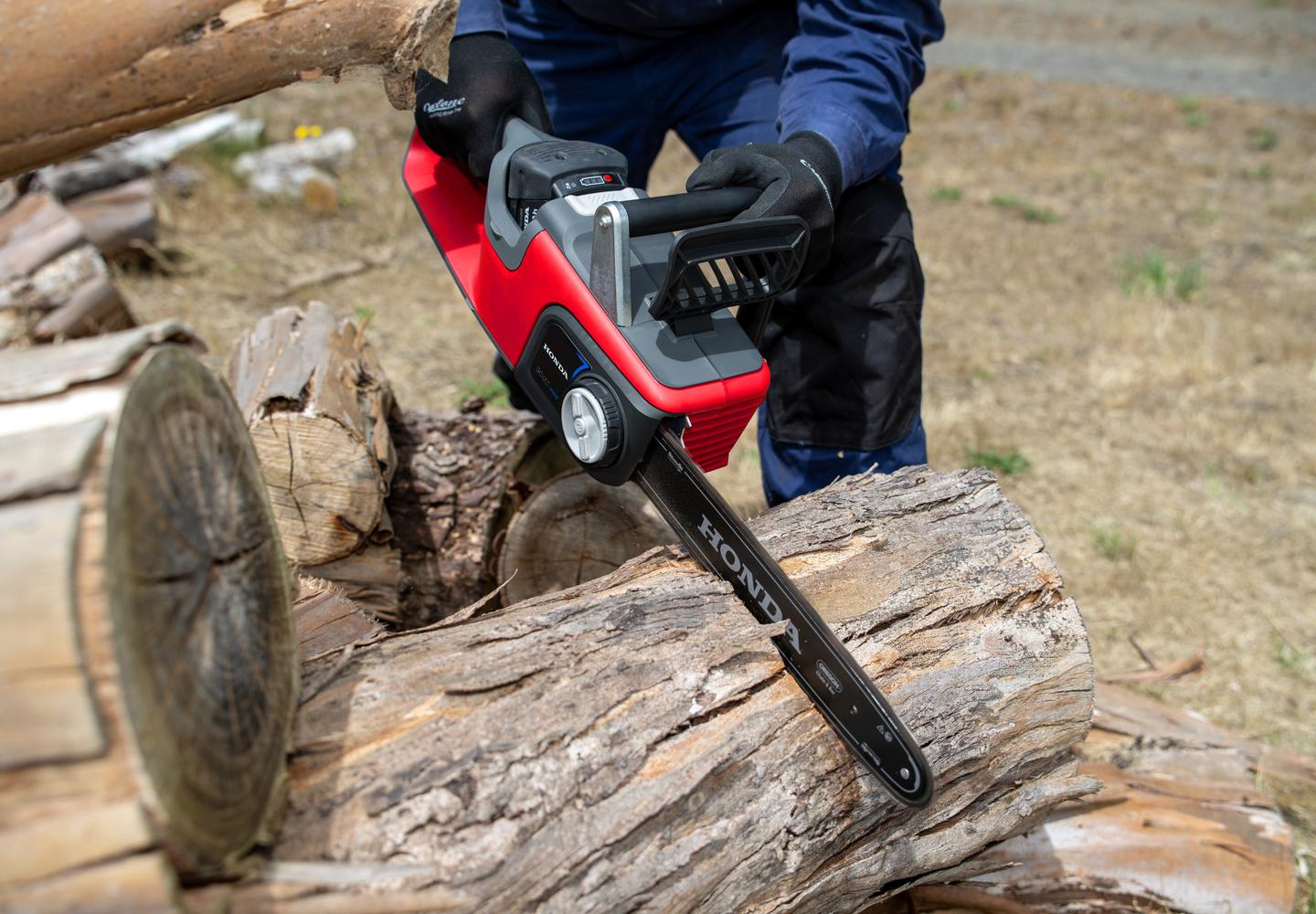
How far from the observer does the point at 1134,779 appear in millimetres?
2535

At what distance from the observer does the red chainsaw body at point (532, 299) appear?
1.94 m

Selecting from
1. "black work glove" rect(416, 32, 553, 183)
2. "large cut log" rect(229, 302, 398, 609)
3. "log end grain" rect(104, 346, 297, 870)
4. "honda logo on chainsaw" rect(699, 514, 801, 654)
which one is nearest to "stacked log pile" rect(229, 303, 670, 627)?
"large cut log" rect(229, 302, 398, 609)

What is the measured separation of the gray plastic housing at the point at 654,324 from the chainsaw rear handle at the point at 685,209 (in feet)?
0.19

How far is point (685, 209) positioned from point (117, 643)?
4.30 ft

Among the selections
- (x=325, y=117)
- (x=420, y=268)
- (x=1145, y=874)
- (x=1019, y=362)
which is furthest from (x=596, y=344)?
(x=325, y=117)

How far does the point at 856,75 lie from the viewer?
2.63 metres

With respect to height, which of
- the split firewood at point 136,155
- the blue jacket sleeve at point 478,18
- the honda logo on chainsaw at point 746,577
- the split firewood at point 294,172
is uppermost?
the blue jacket sleeve at point 478,18

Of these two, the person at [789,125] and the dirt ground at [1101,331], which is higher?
the person at [789,125]

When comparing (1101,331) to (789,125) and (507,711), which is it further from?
(507,711)

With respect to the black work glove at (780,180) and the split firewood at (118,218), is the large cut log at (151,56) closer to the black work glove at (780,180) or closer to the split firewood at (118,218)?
the black work glove at (780,180)

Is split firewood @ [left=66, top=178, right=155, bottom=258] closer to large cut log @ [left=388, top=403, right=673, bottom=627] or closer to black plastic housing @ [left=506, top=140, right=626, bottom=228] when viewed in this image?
large cut log @ [left=388, top=403, right=673, bottom=627]

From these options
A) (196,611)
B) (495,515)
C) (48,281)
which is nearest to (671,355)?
(196,611)

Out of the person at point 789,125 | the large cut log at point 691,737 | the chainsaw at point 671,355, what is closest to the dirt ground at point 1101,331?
the person at point 789,125

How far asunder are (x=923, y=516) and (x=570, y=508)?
0.99m
